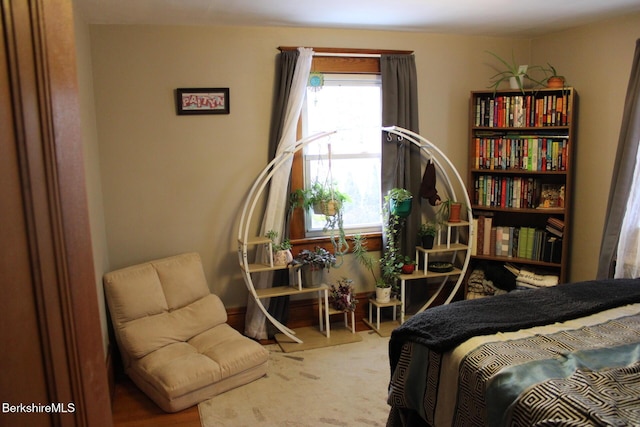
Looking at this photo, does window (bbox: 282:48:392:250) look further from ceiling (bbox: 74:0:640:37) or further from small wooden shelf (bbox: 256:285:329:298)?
small wooden shelf (bbox: 256:285:329:298)

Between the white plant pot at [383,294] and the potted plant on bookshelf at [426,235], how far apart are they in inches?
19.9

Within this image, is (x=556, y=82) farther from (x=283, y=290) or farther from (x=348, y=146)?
(x=283, y=290)

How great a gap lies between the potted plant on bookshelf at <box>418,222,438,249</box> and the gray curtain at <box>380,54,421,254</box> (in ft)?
0.31

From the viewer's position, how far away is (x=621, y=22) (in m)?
3.54

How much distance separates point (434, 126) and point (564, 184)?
1185 millimetres

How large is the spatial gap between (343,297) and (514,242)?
158cm

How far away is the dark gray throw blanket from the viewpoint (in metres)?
2.07

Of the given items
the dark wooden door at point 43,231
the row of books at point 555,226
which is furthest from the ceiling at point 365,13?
the dark wooden door at point 43,231

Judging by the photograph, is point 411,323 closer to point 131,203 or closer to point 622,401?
point 622,401

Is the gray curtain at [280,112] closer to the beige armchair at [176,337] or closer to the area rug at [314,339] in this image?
the area rug at [314,339]

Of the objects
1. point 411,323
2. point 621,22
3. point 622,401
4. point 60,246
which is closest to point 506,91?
point 621,22

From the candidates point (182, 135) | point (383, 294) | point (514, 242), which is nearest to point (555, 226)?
point (514, 242)

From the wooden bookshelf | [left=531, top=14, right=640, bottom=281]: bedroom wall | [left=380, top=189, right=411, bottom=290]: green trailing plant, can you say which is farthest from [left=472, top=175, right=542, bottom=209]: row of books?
[left=380, top=189, right=411, bottom=290]: green trailing plant

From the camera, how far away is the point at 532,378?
166 cm
